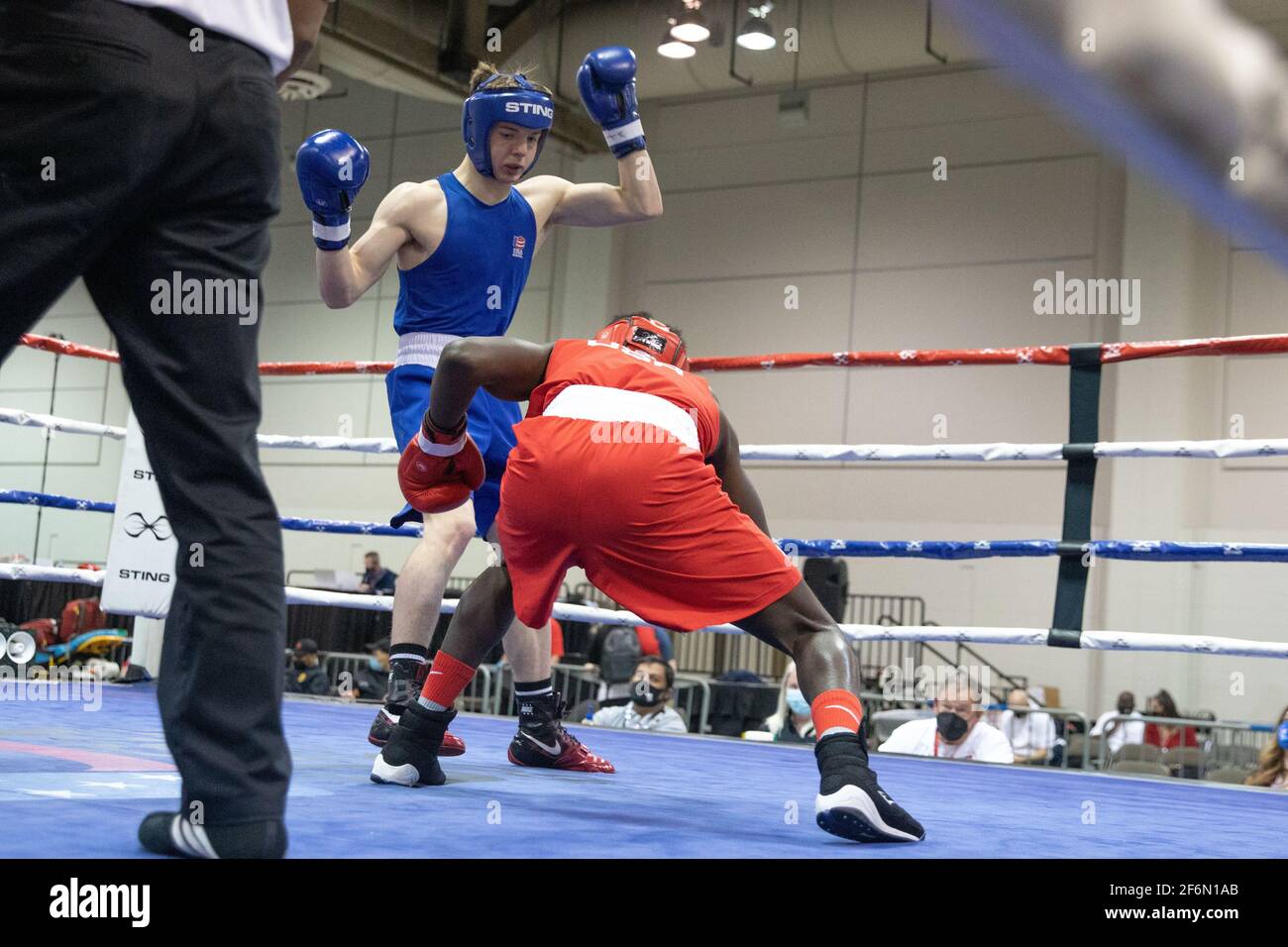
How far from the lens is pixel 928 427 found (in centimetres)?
1109

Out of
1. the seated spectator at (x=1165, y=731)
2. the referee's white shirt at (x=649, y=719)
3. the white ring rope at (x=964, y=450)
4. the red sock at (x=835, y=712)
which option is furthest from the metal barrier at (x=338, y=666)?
the red sock at (x=835, y=712)

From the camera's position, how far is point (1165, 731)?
349 inches

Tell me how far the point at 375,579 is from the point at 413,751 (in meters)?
8.95

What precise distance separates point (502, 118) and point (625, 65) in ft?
0.95

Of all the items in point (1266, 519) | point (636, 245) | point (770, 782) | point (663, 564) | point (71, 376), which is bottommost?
point (770, 782)

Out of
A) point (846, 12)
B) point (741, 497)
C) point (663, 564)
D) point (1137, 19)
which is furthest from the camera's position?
point (846, 12)

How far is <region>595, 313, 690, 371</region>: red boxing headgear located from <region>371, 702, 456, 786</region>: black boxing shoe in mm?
693

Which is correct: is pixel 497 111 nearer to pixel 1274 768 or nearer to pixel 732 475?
pixel 732 475

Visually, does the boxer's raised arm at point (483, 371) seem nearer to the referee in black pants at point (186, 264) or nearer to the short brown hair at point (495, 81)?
the referee in black pants at point (186, 264)

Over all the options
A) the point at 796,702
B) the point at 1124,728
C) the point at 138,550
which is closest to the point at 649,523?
the point at 138,550

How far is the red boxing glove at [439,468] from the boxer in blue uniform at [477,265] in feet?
1.02

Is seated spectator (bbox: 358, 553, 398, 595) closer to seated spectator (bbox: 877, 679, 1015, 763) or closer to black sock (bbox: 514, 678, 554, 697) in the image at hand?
seated spectator (bbox: 877, 679, 1015, 763)

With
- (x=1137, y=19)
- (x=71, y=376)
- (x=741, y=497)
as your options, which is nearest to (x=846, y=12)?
(x=741, y=497)
